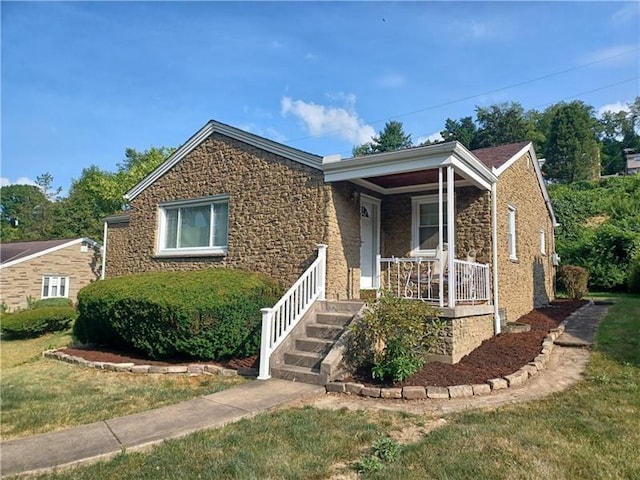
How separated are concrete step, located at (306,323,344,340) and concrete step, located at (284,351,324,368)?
46cm

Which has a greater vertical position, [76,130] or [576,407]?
[76,130]

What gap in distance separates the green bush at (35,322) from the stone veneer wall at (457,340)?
40.6 feet

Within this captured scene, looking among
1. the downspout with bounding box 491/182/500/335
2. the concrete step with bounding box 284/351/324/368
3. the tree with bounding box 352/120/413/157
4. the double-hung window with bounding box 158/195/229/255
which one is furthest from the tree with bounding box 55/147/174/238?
the concrete step with bounding box 284/351/324/368

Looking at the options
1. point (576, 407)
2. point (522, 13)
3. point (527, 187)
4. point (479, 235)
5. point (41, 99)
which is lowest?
point (576, 407)

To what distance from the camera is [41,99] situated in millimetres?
A: 9523

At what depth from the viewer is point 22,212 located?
1923 inches

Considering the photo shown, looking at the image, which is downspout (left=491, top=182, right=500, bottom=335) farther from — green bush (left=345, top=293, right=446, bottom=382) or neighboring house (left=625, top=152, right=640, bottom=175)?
neighboring house (left=625, top=152, right=640, bottom=175)

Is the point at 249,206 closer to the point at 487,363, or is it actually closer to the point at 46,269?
the point at 487,363

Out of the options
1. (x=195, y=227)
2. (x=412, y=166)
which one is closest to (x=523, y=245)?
(x=412, y=166)

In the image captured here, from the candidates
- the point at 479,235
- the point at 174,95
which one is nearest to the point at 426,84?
the point at 479,235

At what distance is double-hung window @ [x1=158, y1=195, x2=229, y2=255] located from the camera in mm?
10703

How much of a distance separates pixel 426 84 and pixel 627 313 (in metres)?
9.12

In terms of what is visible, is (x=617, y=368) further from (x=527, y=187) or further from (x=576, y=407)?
(x=527, y=187)

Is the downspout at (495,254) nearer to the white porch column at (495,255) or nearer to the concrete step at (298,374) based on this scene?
the white porch column at (495,255)
